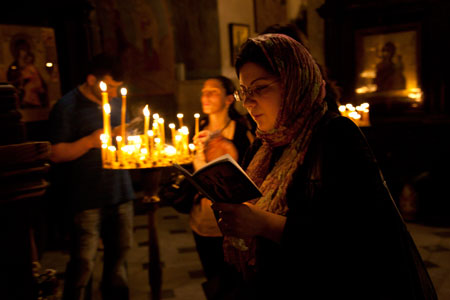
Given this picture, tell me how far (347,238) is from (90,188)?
7.23ft

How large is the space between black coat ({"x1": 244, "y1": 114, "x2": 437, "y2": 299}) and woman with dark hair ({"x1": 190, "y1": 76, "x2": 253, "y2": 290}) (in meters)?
1.65

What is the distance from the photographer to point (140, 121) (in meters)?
3.15

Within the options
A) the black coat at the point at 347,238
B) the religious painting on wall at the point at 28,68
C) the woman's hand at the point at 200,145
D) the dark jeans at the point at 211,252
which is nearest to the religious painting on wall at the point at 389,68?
the religious painting on wall at the point at 28,68

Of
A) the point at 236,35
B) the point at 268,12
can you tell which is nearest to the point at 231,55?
the point at 236,35

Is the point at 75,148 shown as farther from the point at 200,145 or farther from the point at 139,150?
the point at 200,145

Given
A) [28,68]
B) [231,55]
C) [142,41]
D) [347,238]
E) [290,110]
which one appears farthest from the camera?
[231,55]

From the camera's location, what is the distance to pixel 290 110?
164cm

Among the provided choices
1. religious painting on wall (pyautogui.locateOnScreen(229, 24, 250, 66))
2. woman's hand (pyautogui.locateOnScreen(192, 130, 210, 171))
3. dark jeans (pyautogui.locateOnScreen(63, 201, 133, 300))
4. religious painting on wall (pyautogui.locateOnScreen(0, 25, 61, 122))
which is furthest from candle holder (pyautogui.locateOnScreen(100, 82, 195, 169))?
religious painting on wall (pyautogui.locateOnScreen(229, 24, 250, 66))

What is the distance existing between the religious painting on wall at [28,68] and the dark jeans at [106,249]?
3.11m

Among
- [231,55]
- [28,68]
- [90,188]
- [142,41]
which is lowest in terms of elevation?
[90,188]

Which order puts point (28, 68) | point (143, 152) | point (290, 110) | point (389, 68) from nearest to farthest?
point (290, 110), point (143, 152), point (28, 68), point (389, 68)

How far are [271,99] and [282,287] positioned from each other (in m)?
0.67

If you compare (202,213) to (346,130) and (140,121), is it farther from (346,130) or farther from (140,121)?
(346,130)

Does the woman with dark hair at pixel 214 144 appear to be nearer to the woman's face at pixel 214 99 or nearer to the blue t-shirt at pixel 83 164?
the woman's face at pixel 214 99
